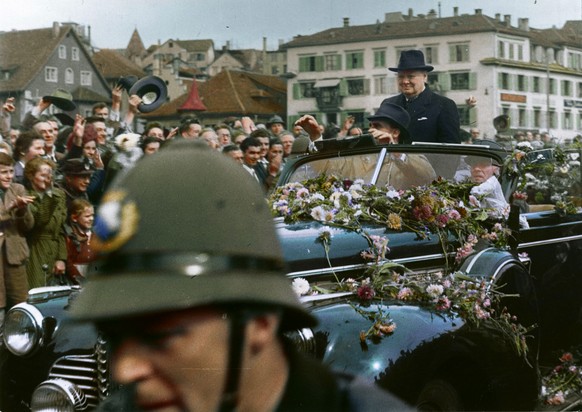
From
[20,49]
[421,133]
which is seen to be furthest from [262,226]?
[421,133]

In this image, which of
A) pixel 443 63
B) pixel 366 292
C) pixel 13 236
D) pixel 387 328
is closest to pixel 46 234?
pixel 13 236

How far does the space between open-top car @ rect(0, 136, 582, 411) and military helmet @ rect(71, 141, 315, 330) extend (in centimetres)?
125

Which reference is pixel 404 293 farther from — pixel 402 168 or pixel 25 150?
pixel 25 150

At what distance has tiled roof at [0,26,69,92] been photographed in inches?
122

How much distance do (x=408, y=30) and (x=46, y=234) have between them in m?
1.47

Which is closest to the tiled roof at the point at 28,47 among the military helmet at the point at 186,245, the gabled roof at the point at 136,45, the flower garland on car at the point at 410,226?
the gabled roof at the point at 136,45

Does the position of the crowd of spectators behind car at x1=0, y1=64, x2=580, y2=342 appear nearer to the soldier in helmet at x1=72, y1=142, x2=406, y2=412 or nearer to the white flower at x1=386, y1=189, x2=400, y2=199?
the white flower at x1=386, y1=189, x2=400, y2=199

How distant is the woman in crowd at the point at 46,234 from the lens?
10.9ft

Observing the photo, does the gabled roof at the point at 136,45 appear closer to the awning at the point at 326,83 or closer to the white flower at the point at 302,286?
the awning at the point at 326,83

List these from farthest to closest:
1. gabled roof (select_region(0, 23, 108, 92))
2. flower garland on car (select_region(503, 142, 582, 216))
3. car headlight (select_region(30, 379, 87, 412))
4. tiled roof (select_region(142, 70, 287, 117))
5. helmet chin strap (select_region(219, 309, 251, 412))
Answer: flower garland on car (select_region(503, 142, 582, 216)) < car headlight (select_region(30, 379, 87, 412)) < gabled roof (select_region(0, 23, 108, 92)) < tiled roof (select_region(142, 70, 287, 117)) < helmet chin strap (select_region(219, 309, 251, 412))

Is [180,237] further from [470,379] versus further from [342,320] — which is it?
[470,379]

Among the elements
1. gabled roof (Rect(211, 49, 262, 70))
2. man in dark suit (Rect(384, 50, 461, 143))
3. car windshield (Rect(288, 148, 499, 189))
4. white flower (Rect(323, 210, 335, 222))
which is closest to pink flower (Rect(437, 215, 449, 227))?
car windshield (Rect(288, 148, 499, 189))

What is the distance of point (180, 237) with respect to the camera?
138 centimetres

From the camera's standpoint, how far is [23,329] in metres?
3.51
